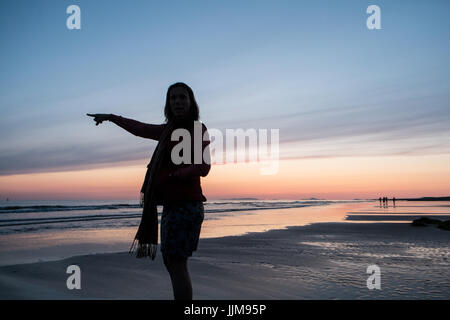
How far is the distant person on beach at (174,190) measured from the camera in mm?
2715

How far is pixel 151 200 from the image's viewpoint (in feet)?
9.52

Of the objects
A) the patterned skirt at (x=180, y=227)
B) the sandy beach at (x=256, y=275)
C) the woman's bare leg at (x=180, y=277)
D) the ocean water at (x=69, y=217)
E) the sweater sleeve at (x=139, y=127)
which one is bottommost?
the ocean water at (x=69, y=217)

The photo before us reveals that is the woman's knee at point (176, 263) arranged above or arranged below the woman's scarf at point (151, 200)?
below

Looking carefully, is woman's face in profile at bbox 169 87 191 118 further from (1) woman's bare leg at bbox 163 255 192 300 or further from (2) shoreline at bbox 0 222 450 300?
(2) shoreline at bbox 0 222 450 300

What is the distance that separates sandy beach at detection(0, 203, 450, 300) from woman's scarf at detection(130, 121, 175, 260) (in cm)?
A: 184

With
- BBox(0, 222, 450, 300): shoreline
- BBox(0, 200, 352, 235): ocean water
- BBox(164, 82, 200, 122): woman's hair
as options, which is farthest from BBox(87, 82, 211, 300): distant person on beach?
BBox(0, 200, 352, 235): ocean water

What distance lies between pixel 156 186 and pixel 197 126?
1.94 ft

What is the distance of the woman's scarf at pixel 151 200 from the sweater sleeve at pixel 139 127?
10 cm

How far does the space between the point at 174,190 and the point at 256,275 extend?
379cm

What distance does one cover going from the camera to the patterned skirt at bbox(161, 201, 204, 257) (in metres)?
2.71

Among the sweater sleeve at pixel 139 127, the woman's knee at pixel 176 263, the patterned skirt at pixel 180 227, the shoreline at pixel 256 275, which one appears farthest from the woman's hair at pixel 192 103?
the shoreline at pixel 256 275

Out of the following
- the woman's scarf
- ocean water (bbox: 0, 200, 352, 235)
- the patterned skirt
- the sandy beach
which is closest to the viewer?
the patterned skirt

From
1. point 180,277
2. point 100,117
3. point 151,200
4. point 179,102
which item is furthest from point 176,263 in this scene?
point 100,117

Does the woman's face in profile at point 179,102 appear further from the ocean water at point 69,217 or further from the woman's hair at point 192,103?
the ocean water at point 69,217
